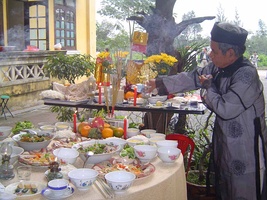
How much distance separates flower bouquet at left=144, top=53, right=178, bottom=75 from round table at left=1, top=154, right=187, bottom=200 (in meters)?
2.08

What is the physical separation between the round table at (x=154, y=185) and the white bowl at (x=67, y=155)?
8 centimetres

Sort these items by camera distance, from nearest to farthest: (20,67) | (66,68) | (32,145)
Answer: (32,145), (66,68), (20,67)

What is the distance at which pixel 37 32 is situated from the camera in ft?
31.9

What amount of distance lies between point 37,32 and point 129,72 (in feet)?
20.2

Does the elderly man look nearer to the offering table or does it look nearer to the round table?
the round table

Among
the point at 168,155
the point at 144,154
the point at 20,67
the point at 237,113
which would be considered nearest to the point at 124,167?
the point at 144,154

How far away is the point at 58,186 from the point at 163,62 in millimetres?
2754

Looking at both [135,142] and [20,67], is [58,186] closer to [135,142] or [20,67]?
[135,142]

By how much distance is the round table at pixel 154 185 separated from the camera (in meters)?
1.65

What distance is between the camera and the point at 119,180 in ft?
5.57

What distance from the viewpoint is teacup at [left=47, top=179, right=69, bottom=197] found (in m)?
1.56

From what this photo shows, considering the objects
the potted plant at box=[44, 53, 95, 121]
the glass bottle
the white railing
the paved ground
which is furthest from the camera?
the white railing

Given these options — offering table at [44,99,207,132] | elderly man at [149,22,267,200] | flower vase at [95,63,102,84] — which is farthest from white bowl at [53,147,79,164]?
flower vase at [95,63,102,84]

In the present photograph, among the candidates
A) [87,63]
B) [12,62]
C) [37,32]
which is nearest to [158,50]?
[87,63]
